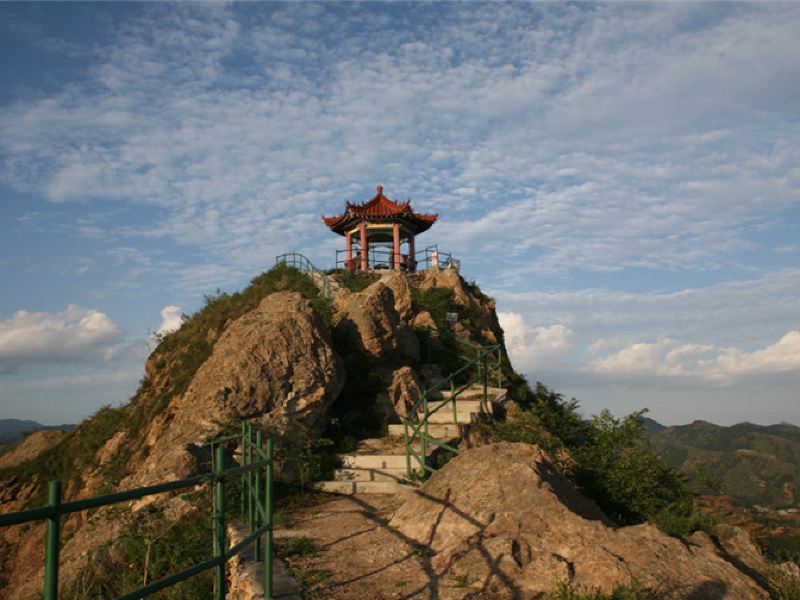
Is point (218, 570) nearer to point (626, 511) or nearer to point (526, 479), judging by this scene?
point (526, 479)

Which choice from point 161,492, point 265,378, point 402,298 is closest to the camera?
point 161,492

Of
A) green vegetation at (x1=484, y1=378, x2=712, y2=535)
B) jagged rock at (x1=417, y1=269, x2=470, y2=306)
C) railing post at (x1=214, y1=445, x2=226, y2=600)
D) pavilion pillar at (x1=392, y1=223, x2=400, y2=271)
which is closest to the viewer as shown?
railing post at (x1=214, y1=445, x2=226, y2=600)

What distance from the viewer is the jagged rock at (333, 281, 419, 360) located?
17188mm

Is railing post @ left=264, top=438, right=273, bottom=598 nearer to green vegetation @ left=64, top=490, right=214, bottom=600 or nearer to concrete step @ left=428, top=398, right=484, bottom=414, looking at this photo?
green vegetation @ left=64, top=490, right=214, bottom=600

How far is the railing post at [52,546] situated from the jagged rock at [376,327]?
1380 centimetres

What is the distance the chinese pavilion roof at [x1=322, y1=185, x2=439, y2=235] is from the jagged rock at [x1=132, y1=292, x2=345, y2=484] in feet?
65.0

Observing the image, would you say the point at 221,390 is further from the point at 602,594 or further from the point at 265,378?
the point at 602,594

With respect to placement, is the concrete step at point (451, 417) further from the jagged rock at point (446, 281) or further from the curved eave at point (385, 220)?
the curved eave at point (385, 220)

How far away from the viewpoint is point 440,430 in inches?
571

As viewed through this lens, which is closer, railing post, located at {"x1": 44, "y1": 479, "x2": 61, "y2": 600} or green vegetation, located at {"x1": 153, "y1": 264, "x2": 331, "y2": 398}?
railing post, located at {"x1": 44, "y1": 479, "x2": 61, "y2": 600}

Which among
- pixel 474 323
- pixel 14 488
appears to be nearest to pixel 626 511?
pixel 474 323

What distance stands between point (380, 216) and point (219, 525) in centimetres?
3032

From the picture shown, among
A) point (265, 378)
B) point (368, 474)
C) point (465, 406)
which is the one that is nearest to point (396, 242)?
point (465, 406)

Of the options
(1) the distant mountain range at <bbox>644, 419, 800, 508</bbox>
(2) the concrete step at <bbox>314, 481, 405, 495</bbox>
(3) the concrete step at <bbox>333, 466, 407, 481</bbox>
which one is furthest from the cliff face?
(1) the distant mountain range at <bbox>644, 419, 800, 508</bbox>
